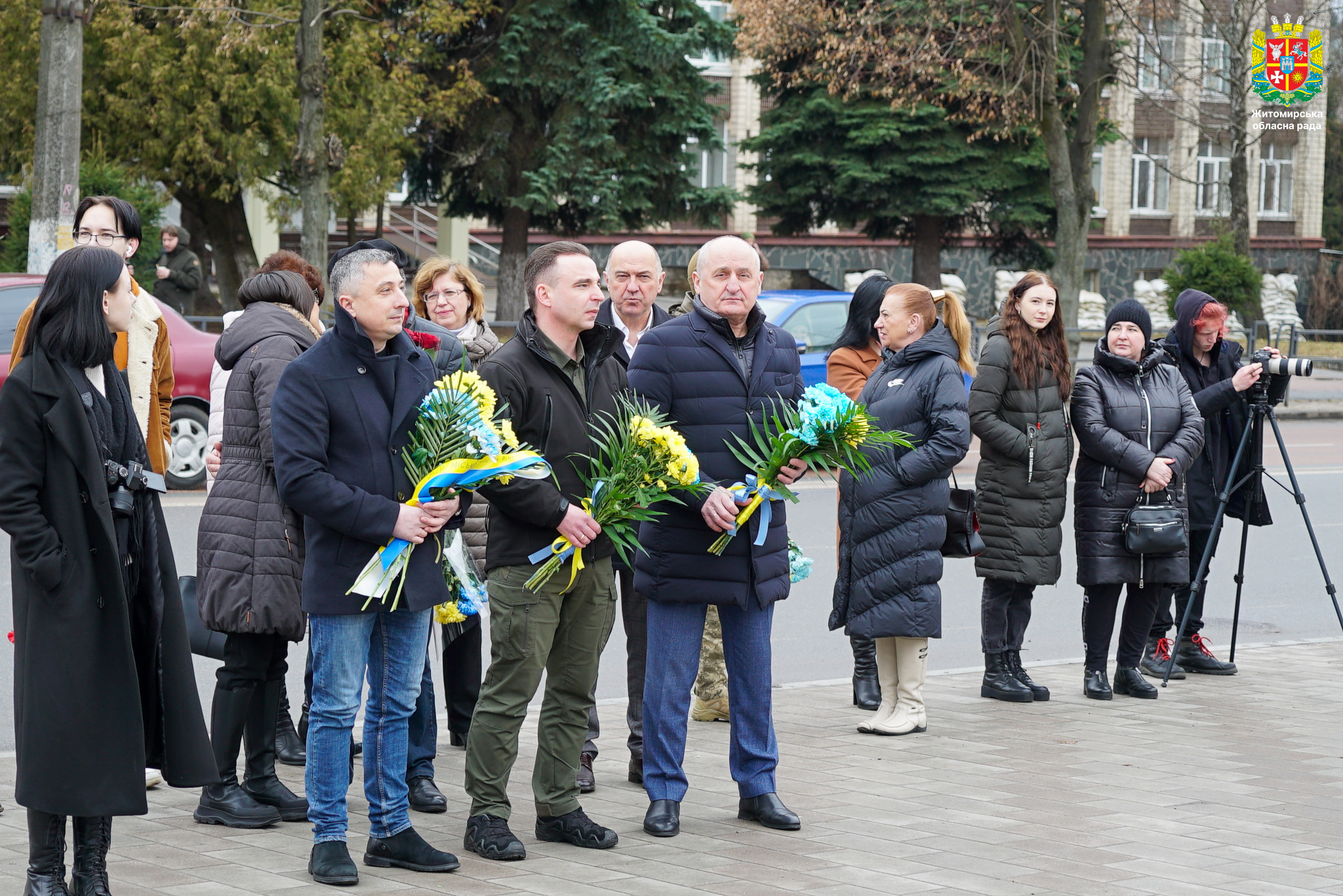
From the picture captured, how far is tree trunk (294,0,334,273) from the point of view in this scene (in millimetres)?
18281

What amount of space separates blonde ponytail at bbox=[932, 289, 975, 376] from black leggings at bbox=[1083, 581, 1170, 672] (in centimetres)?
142

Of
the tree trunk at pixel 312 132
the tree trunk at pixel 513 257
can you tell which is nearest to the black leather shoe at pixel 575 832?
the tree trunk at pixel 312 132

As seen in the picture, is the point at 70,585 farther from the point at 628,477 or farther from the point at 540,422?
the point at 628,477

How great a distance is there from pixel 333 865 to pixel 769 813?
158cm

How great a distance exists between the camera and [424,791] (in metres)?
5.68

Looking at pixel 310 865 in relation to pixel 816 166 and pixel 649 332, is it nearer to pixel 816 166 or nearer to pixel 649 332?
pixel 649 332

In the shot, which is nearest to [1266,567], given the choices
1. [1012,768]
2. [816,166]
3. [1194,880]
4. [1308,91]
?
[1012,768]

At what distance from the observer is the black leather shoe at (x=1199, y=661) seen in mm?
8516

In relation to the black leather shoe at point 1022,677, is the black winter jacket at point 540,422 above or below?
above

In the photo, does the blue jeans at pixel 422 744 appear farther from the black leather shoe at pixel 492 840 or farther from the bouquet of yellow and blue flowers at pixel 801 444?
the bouquet of yellow and blue flowers at pixel 801 444

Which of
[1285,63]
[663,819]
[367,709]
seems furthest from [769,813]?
[1285,63]

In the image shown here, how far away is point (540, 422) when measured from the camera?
5160 mm

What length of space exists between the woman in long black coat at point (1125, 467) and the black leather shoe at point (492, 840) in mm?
3611

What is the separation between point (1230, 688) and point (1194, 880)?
11.4 feet
